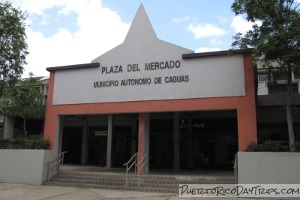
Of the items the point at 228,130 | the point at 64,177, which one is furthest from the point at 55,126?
the point at 228,130

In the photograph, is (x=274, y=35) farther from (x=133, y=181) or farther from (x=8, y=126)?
(x=8, y=126)

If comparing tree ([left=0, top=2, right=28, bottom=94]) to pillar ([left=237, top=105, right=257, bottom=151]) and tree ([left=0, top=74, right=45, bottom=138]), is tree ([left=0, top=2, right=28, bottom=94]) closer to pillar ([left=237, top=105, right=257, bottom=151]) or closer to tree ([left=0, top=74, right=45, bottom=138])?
tree ([left=0, top=74, right=45, bottom=138])

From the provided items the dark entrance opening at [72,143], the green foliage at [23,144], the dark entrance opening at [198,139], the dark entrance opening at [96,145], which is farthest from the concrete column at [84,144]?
the green foliage at [23,144]

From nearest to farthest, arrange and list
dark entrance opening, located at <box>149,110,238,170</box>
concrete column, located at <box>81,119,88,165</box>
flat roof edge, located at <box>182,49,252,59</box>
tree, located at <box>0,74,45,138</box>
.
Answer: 1. flat roof edge, located at <box>182,49,252,59</box>
2. tree, located at <box>0,74,45,138</box>
3. dark entrance opening, located at <box>149,110,238,170</box>
4. concrete column, located at <box>81,119,88,165</box>

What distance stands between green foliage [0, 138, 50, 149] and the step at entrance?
1.57m

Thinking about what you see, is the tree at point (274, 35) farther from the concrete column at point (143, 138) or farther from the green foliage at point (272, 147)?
the concrete column at point (143, 138)

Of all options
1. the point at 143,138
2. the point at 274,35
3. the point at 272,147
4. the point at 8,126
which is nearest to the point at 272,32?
the point at 274,35

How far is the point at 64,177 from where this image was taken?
15.6 metres

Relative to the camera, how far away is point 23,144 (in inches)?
638

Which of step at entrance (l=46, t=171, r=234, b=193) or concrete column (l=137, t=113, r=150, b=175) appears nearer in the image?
step at entrance (l=46, t=171, r=234, b=193)

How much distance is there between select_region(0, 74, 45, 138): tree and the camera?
1827 cm

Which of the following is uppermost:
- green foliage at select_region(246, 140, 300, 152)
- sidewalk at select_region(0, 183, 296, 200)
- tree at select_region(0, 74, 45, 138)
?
tree at select_region(0, 74, 45, 138)

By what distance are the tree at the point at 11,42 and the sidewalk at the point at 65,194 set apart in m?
5.58

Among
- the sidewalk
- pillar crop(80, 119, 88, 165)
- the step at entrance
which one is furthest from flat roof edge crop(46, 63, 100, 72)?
pillar crop(80, 119, 88, 165)
